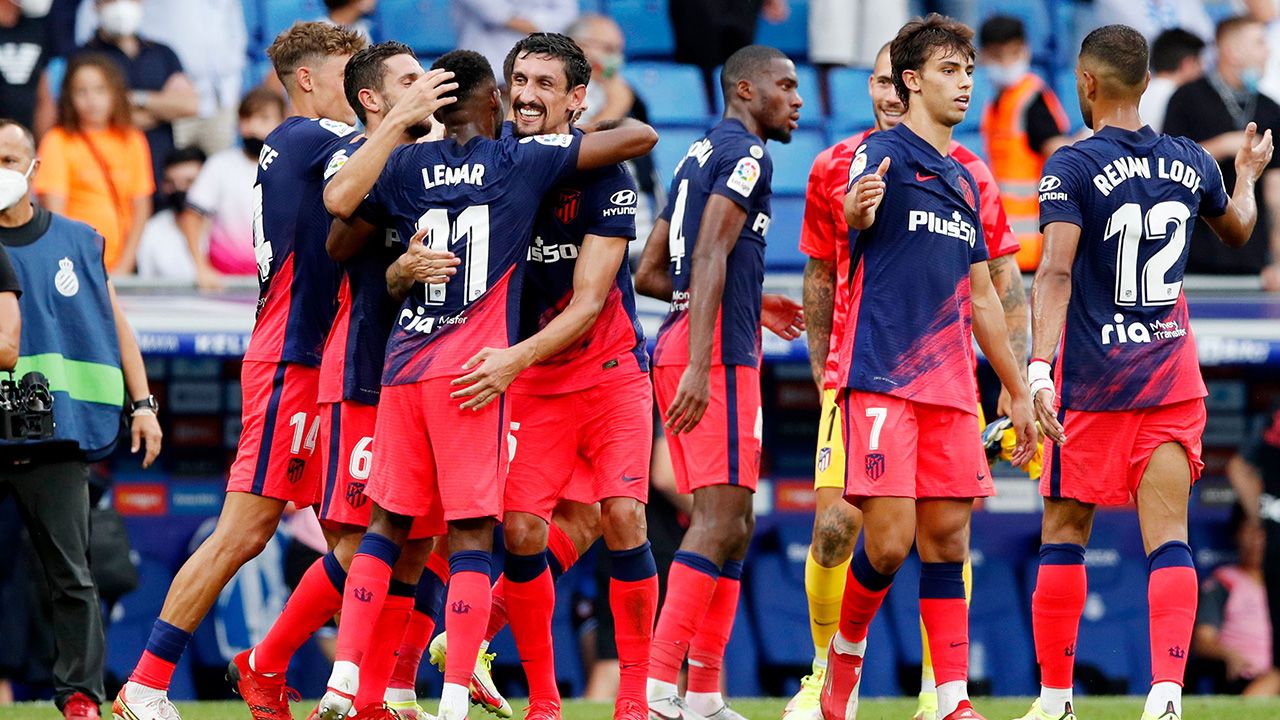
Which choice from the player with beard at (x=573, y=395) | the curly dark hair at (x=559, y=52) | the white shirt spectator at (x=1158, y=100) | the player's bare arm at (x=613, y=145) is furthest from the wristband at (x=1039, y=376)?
the white shirt spectator at (x=1158, y=100)

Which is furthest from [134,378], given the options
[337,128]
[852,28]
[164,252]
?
[852,28]

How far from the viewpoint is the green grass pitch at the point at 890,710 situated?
7.08 meters

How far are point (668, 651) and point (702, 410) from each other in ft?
2.97

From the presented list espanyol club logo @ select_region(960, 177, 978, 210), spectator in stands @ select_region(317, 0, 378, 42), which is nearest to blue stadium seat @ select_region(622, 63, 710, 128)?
spectator in stands @ select_region(317, 0, 378, 42)

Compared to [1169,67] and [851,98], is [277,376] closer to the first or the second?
[851,98]

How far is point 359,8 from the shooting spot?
10.7m

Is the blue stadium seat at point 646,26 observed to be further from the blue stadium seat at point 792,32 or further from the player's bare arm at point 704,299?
the player's bare arm at point 704,299

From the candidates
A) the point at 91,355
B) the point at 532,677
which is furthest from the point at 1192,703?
the point at 91,355

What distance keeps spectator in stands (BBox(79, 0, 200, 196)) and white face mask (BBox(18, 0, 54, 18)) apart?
1.03 ft

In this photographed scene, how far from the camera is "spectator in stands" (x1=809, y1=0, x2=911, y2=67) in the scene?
11414 mm

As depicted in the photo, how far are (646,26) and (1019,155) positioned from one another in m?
2.53

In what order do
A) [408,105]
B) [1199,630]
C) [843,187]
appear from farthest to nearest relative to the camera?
1. [1199,630]
2. [843,187]
3. [408,105]

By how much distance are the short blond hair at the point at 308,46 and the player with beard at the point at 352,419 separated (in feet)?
1.12

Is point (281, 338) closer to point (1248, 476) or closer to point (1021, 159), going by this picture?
point (1021, 159)
